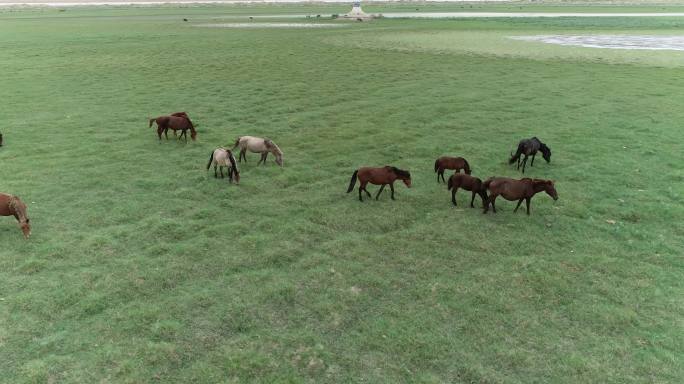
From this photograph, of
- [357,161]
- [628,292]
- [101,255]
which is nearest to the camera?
A: [628,292]

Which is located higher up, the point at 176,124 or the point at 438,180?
the point at 176,124

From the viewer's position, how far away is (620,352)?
616cm

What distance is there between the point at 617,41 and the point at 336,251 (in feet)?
147

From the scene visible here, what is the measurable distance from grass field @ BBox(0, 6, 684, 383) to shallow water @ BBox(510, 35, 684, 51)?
22.1m

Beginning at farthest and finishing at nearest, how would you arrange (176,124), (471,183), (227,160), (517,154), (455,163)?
1. (176,124)
2. (517,154)
3. (227,160)
4. (455,163)
5. (471,183)

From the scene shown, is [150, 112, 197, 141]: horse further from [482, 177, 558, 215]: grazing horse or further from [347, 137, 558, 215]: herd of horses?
[482, 177, 558, 215]: grazing horse

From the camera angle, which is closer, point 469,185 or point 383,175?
point 469,185

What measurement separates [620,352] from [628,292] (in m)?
1.64

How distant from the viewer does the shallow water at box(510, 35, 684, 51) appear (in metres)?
38.2

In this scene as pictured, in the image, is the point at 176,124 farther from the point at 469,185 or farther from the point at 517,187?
the point at 517,187

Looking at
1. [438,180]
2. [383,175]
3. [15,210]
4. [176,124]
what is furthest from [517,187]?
[176,124]

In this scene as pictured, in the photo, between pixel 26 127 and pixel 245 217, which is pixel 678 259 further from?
pixel 26 127

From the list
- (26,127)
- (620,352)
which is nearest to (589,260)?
(620,352)

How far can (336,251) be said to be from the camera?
8.67m
